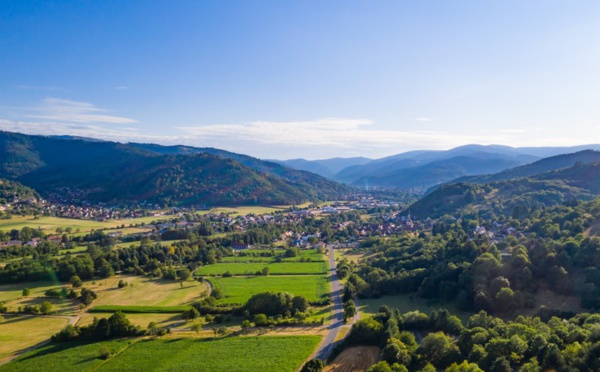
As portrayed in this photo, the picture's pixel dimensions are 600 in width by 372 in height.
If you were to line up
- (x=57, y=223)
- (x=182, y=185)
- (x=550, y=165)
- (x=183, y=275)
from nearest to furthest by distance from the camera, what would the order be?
(x=183, y=275) → (x=57, y=223) → (x=550, y=165) → (x=182, y=185)

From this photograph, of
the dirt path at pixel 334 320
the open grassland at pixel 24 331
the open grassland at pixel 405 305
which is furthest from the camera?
the open grassland at pixel 405 305

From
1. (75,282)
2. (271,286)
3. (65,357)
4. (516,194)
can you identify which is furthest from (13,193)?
(516,194)

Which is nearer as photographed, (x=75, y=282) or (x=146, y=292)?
(x=146, y=292)

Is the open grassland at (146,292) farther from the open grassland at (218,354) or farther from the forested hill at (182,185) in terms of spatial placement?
the forested hill at (182,185)

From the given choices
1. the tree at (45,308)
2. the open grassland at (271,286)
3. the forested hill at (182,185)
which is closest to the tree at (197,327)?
the open grassland at (271,286)

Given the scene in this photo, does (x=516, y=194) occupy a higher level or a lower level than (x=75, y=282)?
higher

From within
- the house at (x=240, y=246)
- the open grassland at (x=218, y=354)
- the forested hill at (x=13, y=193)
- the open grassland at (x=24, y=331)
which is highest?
the forested hill at (x=13, y=193)

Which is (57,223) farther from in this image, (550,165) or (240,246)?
(550,165)

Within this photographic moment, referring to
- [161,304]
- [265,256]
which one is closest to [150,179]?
[265,256]
